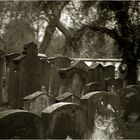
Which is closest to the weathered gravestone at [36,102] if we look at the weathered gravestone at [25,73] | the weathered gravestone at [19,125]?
the weathered gravestone at [25,73]

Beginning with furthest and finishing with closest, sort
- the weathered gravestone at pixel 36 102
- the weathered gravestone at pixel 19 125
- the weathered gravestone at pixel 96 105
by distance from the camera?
the weathered gravestone at pixel 36 102 → the weathered gravestone at pixel 96 105 → the weathered gravestone at pixel 19 125

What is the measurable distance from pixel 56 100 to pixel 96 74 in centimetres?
494

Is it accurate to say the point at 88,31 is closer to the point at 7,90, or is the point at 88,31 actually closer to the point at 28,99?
the point at 7,90

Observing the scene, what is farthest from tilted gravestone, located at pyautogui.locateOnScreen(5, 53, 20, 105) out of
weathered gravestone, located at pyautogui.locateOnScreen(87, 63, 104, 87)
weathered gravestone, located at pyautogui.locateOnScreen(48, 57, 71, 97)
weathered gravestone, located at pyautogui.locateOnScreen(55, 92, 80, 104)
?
weathered gravestone, located at pyautogui.locateOnScreen(55, 92, 80, 104)

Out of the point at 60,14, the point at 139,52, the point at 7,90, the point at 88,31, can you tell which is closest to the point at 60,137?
the point at 7,90

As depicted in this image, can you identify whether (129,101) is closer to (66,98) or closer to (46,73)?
(66,98)

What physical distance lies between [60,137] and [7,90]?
5290 mm

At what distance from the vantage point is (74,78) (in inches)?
415

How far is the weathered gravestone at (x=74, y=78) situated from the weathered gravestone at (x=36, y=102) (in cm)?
227

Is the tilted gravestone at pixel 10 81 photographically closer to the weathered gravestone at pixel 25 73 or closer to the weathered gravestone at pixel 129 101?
the weathered gravestone at pixel 25 73

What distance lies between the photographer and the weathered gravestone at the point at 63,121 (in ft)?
16.5

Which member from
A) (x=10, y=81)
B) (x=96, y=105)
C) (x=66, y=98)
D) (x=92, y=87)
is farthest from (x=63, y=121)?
(x=92, y=87)

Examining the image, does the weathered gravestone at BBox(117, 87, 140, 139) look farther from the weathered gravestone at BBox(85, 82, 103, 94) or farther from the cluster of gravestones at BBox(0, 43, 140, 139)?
the weathered gravestone at BBox(85, 82, 103, 94)

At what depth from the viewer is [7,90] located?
10.2 meters
